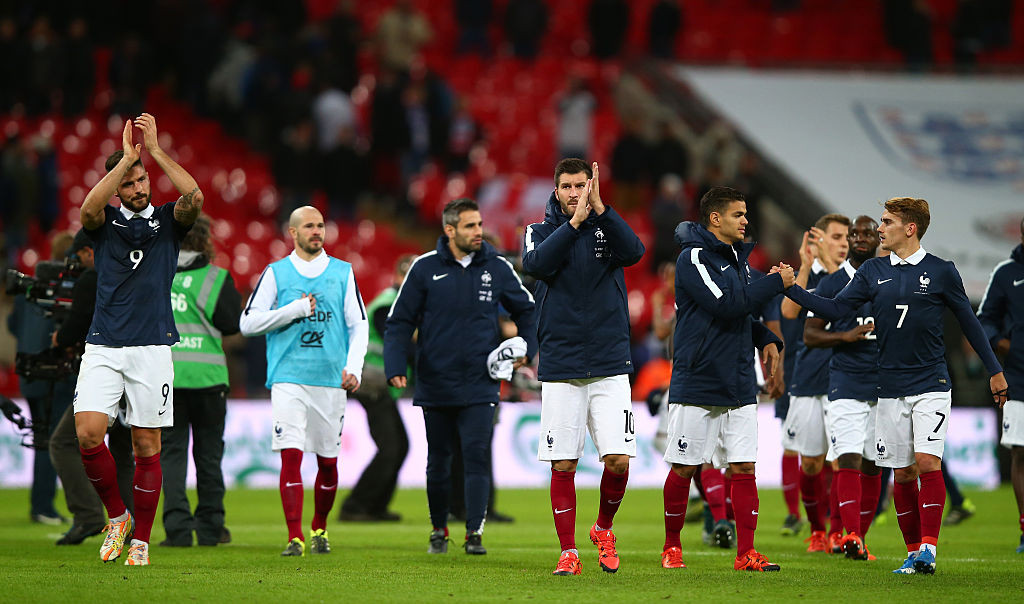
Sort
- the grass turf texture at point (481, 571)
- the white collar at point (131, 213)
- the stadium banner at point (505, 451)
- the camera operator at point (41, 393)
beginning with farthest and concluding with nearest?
the stadium banner at point (505, 451) → the camera operator at point (41, 393) → the white collar at point (131, 213) → the grass turf texture at point (481, 571)

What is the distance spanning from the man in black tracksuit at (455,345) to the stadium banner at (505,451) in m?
6.52

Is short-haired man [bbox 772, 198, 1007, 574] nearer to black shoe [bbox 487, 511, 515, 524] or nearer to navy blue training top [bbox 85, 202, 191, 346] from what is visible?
navy blue training top [bbox 85, 202, 191, 346]

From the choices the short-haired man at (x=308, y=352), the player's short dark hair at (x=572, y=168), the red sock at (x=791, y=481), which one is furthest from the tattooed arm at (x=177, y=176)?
the red sock at (x=791, y=481)

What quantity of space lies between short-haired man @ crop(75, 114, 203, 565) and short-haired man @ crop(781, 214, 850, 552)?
4927 mm

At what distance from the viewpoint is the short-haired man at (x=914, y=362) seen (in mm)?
8570

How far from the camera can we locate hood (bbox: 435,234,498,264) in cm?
1002

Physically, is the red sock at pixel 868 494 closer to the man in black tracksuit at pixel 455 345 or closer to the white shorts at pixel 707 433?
the white shorts at pixel 707 433

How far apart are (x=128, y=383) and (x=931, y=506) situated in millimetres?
5356

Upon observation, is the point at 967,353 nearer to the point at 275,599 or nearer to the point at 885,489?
the point at 885,489

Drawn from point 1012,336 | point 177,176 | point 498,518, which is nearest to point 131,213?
point 177,176

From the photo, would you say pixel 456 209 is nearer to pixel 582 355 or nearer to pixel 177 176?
pixel 582 355

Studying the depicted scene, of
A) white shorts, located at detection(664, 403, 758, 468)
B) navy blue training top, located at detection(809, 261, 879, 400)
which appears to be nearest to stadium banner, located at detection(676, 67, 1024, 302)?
navy blue training top, located at detection(809, 261, 879, 400)

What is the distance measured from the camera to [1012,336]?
10430 mm

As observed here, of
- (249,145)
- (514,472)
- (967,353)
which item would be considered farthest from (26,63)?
(967,353)
